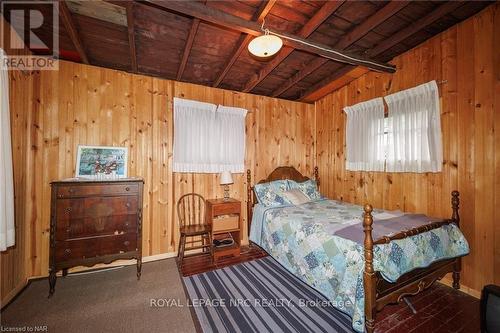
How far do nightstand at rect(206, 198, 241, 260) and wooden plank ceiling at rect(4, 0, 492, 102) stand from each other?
1.95m

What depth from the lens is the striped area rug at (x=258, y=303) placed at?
5.90 ft

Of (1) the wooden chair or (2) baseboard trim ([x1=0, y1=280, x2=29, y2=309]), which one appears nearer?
(2) baseboard trim ([x1=0, y1=280, x2=29, y2=309])

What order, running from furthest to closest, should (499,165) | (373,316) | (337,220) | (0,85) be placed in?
(337,220) → (499,165) → (0,85) → (373,316)

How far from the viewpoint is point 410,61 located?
9.33 feet

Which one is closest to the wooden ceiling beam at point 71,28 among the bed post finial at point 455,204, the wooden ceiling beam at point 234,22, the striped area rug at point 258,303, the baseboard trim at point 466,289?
the wooden ceiling beam at point 234,22

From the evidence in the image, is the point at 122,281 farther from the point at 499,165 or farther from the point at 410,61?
the point at 410,61

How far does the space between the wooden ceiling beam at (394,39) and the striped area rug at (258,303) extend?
308 cm

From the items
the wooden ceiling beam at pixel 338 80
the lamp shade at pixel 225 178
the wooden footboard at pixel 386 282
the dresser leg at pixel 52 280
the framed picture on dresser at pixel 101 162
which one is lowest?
the dresser leg at pixel 52 280

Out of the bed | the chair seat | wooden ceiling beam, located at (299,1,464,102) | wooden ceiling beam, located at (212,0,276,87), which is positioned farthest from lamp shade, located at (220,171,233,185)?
wooden ceiling beam, located at (299,1,464,102)

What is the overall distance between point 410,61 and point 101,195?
4.25 metres

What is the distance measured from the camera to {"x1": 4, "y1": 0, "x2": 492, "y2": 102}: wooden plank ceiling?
2.02m

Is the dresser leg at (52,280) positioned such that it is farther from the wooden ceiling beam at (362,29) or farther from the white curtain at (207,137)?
the wooden ceiling beam at (362,29)

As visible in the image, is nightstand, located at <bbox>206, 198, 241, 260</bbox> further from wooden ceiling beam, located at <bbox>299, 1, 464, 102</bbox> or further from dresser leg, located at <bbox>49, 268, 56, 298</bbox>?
wooden ceiling beam, located at <bbox>299, 1, 464, 102</bbox>

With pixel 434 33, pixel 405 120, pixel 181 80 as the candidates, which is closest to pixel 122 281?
pixel 181 80
